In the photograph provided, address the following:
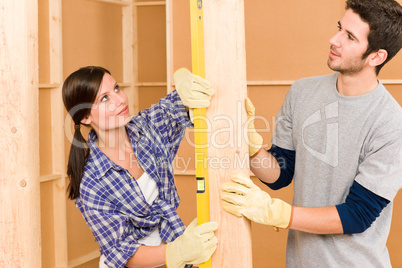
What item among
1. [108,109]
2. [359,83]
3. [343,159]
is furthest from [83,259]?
[359,83]

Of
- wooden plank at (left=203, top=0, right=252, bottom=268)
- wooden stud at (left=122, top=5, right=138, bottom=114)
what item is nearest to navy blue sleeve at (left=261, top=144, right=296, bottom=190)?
wooden plank at (left=203, top=0, right=252, bottom=268)

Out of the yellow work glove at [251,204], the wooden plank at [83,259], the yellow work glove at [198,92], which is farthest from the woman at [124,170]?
the wooden plank at [83,259]

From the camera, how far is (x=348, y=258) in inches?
77.9

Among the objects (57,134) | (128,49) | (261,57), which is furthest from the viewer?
(128,49)

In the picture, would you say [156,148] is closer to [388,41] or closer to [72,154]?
[72,154]

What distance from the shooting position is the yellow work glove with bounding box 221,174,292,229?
66.9 inches

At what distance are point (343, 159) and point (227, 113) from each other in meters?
0.57

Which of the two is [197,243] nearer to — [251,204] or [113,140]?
[251,204]

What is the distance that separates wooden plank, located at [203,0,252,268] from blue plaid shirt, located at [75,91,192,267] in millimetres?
458

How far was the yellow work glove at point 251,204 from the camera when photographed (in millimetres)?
1699

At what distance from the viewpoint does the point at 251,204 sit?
5.68 feet

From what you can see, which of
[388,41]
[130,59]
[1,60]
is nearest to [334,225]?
[388,41]

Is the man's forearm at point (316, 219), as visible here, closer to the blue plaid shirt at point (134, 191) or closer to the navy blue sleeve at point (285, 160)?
the navy blue sleeve at point (285, 160)

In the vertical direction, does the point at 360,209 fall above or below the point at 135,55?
below
